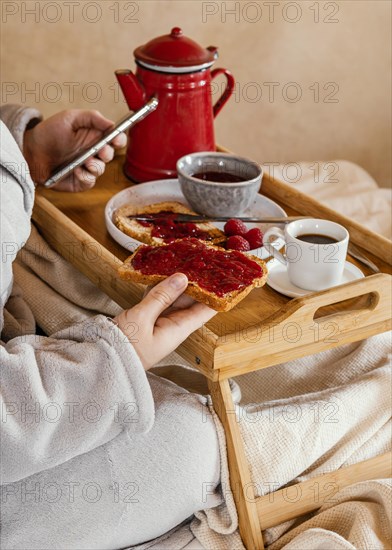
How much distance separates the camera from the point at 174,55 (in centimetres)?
141

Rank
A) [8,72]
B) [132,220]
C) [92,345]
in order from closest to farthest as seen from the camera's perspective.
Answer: [92,345], [132,220], [8,72]

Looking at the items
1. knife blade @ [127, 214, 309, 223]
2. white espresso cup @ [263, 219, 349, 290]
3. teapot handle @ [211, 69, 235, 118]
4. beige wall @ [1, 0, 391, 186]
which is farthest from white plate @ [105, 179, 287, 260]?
beige wall @ [1, 0, 391, 186]

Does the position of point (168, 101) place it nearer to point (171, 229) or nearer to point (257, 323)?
point (171, 229)

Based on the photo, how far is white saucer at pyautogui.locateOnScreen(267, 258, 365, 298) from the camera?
3.70ft

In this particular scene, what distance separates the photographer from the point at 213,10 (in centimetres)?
205

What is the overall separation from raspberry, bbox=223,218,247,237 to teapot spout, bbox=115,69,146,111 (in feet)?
1.04

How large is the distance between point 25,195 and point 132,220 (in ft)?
0.71

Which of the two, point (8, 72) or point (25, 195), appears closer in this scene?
point (25, 195)

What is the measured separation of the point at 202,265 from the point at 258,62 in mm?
1271

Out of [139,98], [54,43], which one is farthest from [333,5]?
[139,98]

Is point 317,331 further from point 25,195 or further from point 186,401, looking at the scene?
point 25,195
